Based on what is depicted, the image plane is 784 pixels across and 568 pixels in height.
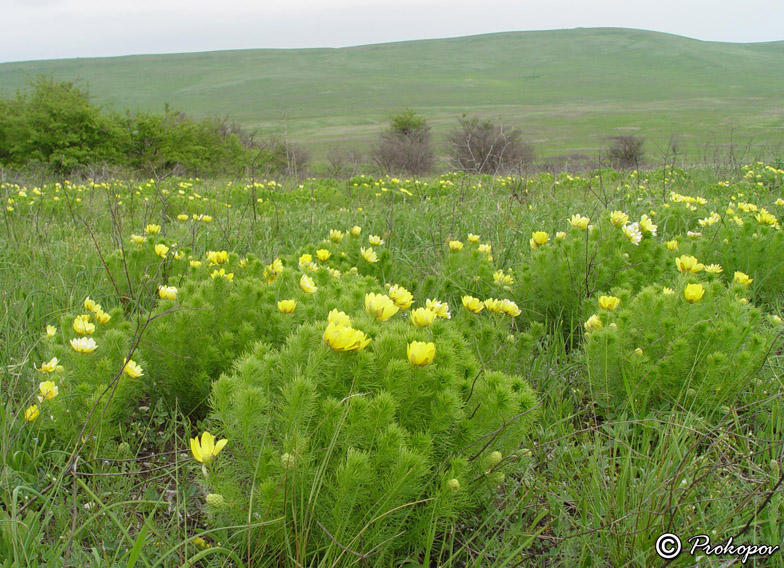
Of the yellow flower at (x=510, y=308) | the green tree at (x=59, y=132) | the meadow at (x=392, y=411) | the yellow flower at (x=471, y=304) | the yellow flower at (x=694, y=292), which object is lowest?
the meadow at (x=392, y=411)

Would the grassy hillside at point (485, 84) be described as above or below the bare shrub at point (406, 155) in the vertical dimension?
above

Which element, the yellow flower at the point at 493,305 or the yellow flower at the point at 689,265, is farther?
the yellow flower at the point at 689,265

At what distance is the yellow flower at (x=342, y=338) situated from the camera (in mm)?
1433

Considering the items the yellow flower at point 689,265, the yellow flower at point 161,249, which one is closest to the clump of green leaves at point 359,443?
the yellow flower at point 689,265

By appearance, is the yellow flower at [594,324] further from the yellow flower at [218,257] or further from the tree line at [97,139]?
the tree line at [97,139]

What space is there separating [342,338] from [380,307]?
0.38 meters

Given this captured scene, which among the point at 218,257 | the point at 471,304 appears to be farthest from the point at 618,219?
the point at 218,257

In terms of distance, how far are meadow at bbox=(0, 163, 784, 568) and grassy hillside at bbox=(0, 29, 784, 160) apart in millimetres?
44824

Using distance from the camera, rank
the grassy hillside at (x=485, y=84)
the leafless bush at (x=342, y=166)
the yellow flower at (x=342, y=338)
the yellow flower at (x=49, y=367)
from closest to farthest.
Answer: the yellow flower at (x=342, y=338)
the yellow flower at (x=49, y=367)
the leafless bush at (x=342, y=166)
the grassy hillside at (x=485, y=84)

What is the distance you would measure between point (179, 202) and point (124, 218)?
80 centimetres

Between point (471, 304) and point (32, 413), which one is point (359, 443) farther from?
point (32, 413)

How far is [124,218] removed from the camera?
5.44 meters

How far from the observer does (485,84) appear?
112625 mm

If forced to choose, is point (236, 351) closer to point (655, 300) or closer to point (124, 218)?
point (655, 300)
